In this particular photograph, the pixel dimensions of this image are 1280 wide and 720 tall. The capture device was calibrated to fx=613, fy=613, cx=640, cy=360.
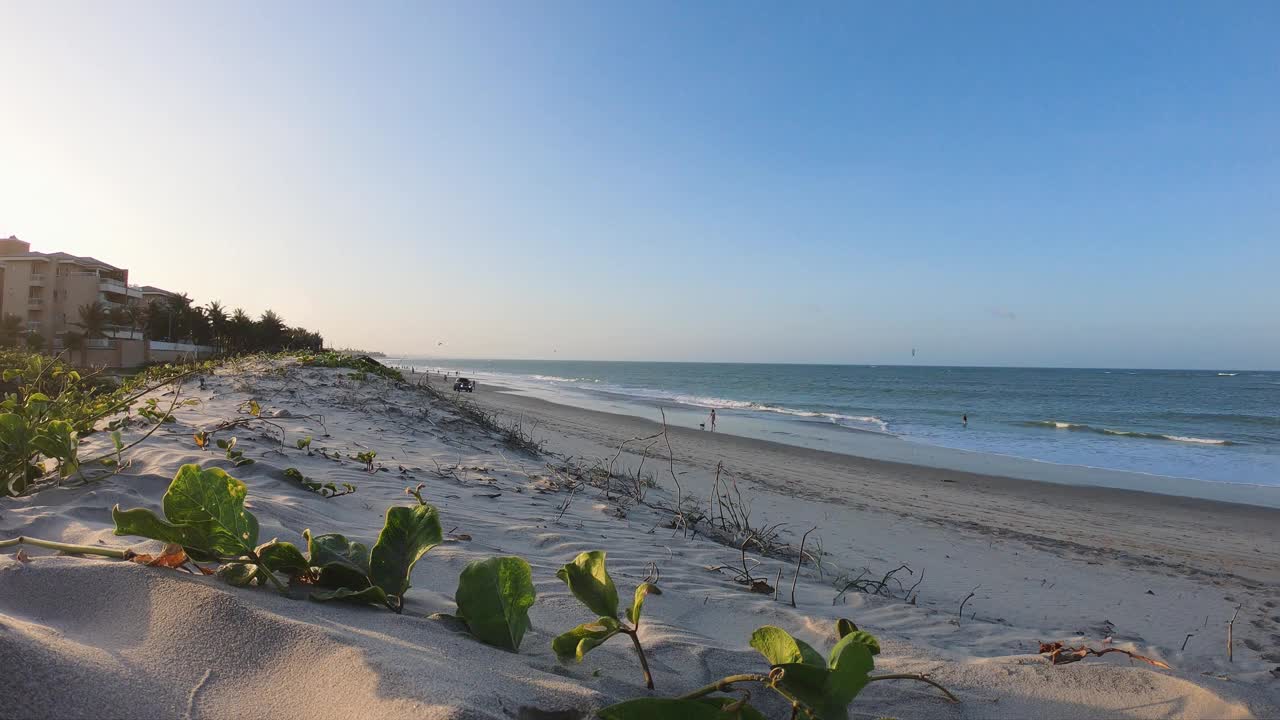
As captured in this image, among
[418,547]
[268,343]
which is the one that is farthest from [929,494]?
[268,343]

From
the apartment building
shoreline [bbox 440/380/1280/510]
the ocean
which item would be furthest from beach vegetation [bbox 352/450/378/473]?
the apartment building

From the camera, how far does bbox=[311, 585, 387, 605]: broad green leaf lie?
4.27 feet

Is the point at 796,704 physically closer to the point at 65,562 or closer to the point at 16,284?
the point at 65,562

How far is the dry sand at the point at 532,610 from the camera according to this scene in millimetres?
923

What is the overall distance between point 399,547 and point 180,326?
5335 centimetres

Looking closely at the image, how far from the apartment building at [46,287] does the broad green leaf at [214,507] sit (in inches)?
1860

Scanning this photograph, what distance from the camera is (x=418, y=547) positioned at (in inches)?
54.7

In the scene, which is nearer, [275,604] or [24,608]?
[24,608]

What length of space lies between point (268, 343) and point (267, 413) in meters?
34.5

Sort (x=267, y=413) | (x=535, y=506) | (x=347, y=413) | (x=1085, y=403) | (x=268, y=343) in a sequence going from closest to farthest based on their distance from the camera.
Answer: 1. (x=535, y=506)
2. (x=267, y=413)
3. (x=347, y=413)
4. (x=268, y=343)
5. (x=1085, y=403)

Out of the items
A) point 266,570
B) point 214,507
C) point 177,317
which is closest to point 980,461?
point 266,570

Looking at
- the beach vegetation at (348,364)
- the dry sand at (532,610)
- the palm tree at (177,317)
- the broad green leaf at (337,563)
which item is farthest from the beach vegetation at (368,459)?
the palm tree at (177,317)

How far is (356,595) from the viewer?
1.33 meters

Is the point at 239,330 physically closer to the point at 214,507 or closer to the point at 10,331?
the point at 10,331
